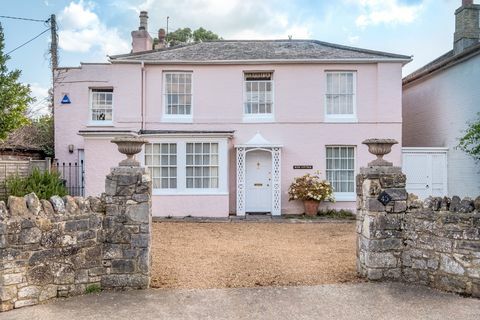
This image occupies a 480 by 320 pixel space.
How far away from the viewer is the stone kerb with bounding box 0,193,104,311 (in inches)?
181

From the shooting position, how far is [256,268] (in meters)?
6.60

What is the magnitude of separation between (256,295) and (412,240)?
2576 millimetres

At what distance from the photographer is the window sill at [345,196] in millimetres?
13797

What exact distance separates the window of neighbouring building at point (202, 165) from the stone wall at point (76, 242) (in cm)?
→ 793

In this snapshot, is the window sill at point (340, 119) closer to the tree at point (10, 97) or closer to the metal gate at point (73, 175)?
the metal gate at point (73, 175)

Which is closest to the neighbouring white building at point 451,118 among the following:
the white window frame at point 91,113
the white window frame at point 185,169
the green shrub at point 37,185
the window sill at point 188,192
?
the white window frame at point 185,169

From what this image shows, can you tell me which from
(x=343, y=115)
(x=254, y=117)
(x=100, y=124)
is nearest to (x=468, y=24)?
(x=343, y=115)

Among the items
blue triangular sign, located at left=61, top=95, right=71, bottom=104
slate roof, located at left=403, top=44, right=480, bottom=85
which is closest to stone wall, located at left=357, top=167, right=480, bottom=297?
slate roof, located at left=403, top=44, right=480, bottom=85

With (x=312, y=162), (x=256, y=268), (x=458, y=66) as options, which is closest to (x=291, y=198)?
(x=312, y=162)

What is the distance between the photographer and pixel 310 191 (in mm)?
13086

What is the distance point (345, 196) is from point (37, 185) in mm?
10854

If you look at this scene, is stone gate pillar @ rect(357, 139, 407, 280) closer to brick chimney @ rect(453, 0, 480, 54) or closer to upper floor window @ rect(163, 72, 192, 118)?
upper floor window @ rect(163, 72, 192, 118)

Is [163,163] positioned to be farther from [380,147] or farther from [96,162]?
[380,147]

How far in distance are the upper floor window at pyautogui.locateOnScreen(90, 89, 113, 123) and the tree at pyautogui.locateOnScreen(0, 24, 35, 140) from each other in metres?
2.62
